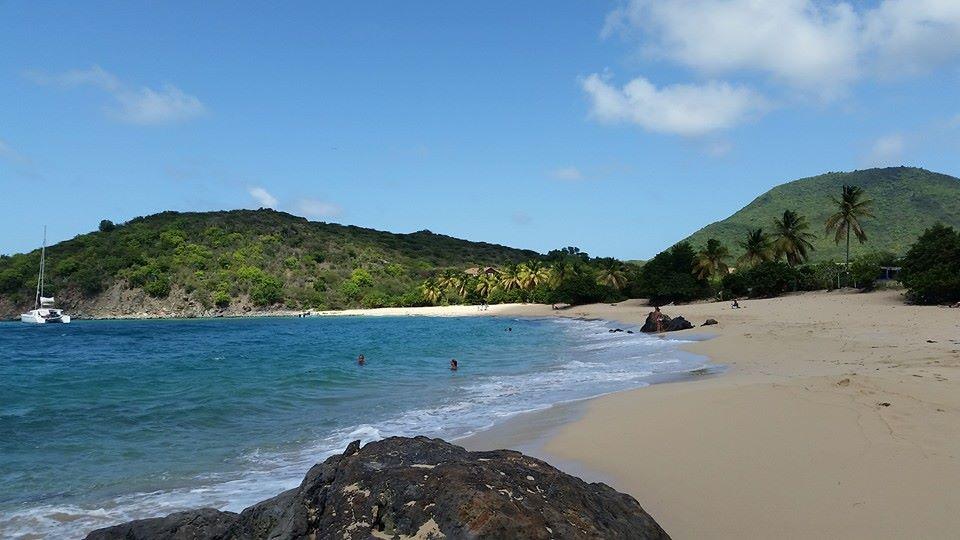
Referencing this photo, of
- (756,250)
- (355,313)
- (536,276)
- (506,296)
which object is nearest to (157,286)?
(355,313)

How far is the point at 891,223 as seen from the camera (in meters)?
120

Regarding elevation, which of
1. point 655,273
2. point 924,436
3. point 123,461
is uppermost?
point 655,273

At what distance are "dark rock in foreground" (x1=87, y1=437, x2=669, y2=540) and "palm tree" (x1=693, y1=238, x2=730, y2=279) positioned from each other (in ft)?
206

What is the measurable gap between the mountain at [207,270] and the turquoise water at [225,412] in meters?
77.4

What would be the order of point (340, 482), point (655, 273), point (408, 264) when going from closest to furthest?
point (340, 482), point (655, 273), point (408, 264)

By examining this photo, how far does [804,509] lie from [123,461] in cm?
1020

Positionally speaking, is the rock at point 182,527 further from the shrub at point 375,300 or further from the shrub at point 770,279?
the shrub at point 375,300

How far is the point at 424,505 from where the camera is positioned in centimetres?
379

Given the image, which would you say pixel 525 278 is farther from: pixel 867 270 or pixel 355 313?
pixel 867 270

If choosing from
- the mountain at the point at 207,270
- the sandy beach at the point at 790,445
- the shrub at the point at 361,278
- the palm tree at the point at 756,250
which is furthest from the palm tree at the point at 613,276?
the sandy beach at the point at 790,445

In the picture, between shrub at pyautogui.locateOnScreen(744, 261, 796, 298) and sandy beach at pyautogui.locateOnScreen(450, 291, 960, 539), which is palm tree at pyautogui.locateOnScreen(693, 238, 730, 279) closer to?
shrub at pyautogui.locateOnScreen(744, 261, 796, 298)

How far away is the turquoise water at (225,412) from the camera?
27.1ft

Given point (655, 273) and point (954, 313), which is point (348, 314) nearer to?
point (655, 273)

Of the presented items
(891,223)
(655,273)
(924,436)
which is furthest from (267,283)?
(891,223)
